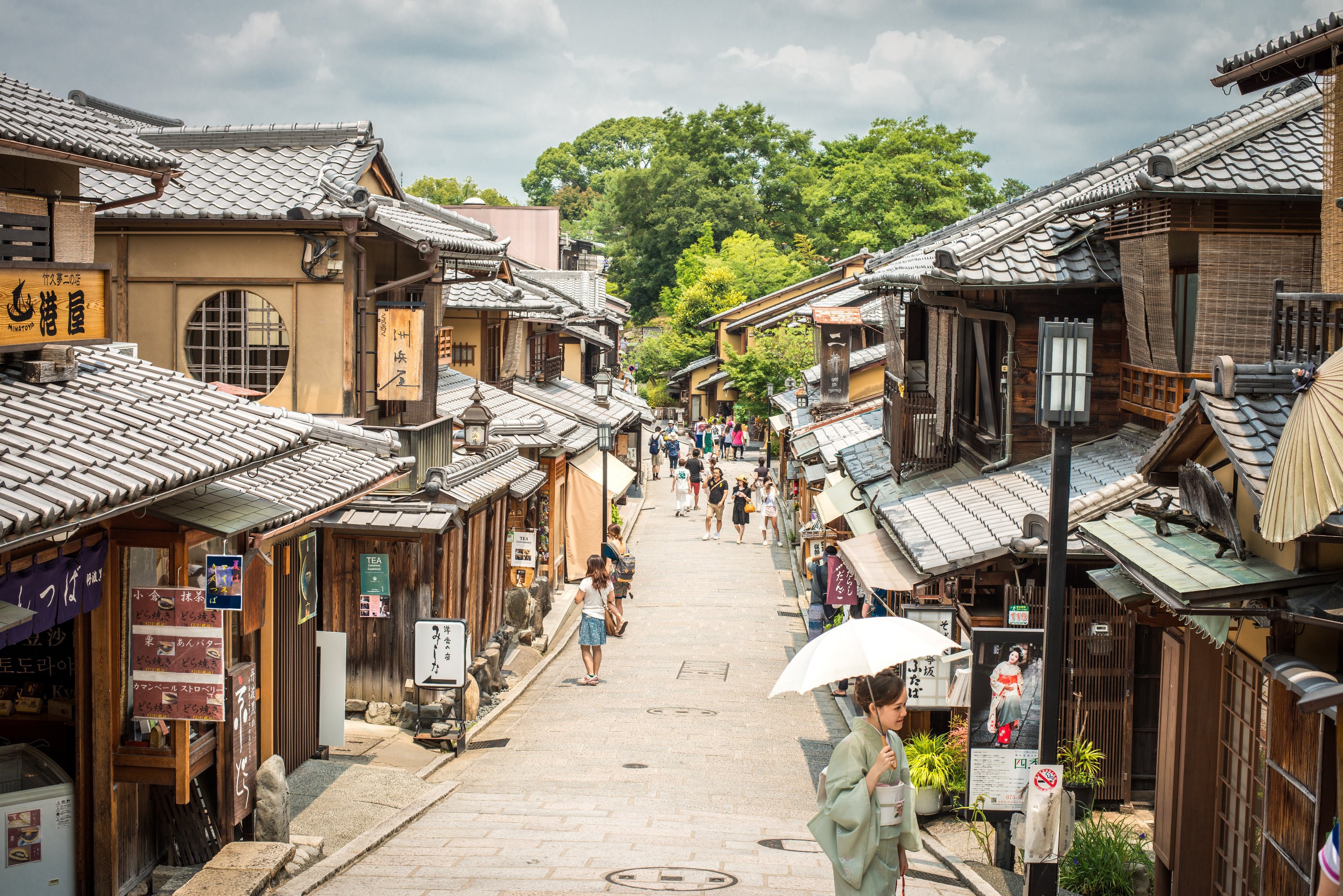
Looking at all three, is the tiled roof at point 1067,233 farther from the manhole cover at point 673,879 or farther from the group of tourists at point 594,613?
the manhole cover at point 673,879

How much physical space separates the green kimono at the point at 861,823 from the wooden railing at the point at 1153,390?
647 centimetres

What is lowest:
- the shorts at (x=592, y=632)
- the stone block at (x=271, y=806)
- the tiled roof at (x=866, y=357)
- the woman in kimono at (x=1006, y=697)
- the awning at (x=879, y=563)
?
the shorts at (x=592, y=632)

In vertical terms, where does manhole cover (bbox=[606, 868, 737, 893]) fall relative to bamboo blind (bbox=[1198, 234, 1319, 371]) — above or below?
below

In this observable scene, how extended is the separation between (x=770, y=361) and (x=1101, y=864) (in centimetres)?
4133

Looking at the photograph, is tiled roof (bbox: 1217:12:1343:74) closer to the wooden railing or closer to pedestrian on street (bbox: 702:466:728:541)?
the wooden railing

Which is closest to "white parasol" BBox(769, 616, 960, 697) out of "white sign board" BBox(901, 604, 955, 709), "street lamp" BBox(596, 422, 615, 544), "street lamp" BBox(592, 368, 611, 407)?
"white sign board" BBox(901, 604, 955, 709)

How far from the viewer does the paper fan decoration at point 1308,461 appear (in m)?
5.99

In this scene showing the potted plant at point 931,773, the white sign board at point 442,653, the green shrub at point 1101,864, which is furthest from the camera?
the white sign board at point 442,653

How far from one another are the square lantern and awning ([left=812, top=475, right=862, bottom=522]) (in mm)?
10997

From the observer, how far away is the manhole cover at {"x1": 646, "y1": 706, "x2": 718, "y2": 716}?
18406mm

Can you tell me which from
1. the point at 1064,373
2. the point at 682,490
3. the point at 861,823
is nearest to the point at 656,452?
the point at 682,490

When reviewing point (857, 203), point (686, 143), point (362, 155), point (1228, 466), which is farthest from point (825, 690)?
point (686, 143)

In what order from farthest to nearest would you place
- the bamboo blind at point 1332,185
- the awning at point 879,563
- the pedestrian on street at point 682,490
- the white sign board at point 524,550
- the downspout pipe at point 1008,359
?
the pedestrian on street at point 682,490 → the white sign board at point 524,550 → the downspout pipe at point 1008,359 → the awning at point 879,563 → the bamboo blind at point 1332,185

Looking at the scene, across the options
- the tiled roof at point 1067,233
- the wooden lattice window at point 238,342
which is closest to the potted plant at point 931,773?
the tiled roof at point 1067,233
